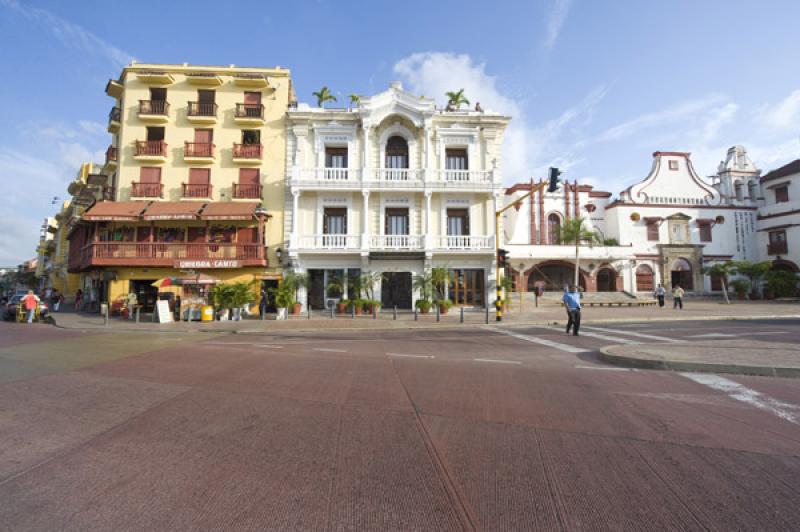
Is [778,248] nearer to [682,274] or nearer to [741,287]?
[741,287]

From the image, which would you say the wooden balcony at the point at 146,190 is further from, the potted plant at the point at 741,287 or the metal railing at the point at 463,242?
the potted plant at the point at 741,287

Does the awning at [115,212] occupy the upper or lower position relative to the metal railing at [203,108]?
lower

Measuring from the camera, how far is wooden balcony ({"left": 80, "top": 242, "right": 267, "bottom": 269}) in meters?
21.5

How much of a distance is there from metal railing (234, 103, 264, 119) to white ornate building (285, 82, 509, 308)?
208 centimetres

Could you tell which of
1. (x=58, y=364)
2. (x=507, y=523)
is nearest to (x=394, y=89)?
(x=58, y=364)

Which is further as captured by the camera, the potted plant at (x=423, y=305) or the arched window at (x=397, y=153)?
the arched window at (x=397, y=153)

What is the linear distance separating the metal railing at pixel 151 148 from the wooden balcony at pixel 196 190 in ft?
8.92

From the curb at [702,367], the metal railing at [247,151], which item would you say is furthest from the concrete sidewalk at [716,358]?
the metal railing at [247,151]

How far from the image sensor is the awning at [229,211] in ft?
70.6

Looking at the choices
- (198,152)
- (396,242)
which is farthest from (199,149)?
(396,242)

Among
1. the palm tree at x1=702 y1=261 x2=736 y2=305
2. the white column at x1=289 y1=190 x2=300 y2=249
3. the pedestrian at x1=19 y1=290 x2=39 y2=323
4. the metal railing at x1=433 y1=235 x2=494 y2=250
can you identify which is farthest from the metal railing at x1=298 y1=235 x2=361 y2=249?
the palm tree at x1=702 y1=261 x2=736 y2=305

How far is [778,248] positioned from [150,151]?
52339mm

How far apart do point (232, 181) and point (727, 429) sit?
83.6 feet

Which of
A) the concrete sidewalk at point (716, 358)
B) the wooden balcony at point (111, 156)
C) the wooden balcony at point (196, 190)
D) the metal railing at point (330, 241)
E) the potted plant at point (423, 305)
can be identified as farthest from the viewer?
the wooden balcony at point (111, 156)
